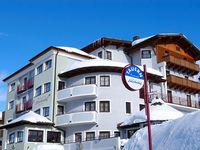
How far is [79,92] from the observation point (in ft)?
126

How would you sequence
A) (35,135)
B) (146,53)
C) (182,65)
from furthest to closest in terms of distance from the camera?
(182,65)
(146,53)
(35,135)

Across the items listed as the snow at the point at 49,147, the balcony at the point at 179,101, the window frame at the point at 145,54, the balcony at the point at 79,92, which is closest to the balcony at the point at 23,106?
the balcony at the point at 79,92

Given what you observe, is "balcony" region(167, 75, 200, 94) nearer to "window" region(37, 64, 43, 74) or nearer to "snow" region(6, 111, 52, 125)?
"window" region(37, 64, 43, 74)

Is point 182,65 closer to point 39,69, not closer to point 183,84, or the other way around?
point 183,84

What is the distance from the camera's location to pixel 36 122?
1476 inches

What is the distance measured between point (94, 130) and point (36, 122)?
6.22 meters

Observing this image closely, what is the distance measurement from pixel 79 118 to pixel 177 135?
25.7 metres

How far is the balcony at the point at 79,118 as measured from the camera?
121ft

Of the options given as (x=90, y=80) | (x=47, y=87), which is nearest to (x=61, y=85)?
(x=47, y=87)

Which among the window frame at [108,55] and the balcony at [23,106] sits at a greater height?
the window frame at [108,55]

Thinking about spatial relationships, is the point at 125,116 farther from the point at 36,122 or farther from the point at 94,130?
the point at 36,122

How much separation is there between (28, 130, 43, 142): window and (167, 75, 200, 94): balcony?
674 inches

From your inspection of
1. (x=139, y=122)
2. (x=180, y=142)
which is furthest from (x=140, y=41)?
(x=180, y=142)

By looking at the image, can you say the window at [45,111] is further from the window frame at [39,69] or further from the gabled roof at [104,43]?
the gabled roof at [104,43]
